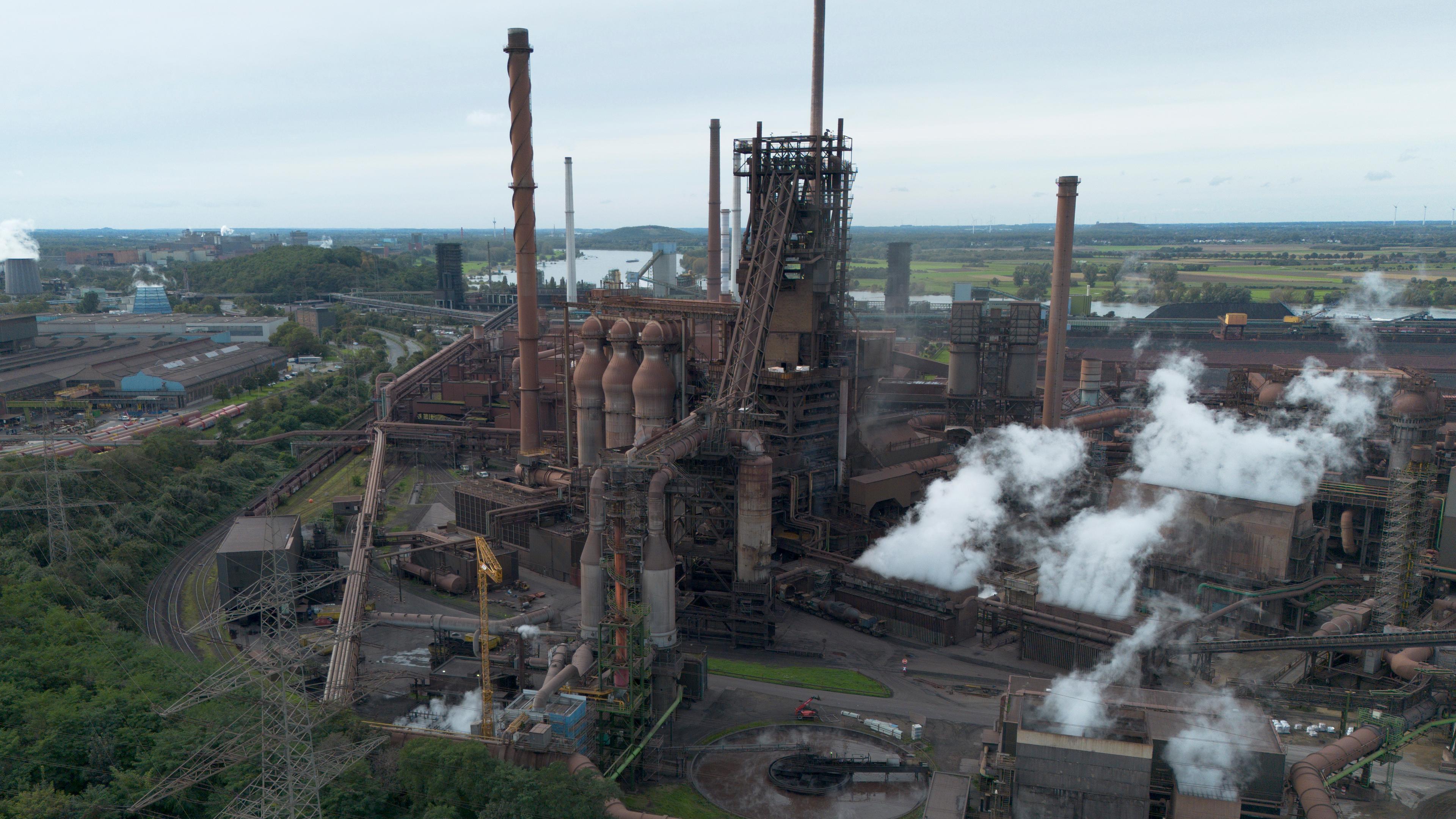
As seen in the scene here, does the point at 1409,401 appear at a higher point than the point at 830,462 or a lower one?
higher

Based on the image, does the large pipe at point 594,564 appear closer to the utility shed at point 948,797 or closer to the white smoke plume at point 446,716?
the white smoke plume at point 446,716

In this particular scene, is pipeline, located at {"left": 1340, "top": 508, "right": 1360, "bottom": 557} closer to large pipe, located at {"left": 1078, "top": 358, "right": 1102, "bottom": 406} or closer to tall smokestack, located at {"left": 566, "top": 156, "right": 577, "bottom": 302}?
large pipe, located at {"left": 1078, "top": 358, "right": 1102, "bottom": 406}

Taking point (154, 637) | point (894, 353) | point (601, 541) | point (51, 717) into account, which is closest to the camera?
point (51, 717)

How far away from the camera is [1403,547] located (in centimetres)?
4294

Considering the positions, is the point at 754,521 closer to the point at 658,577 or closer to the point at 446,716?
the point at 658,577

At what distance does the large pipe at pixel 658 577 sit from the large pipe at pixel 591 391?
60.2 ft

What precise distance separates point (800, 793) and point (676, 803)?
13.3 feet

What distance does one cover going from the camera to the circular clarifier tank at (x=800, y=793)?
31.6 meters

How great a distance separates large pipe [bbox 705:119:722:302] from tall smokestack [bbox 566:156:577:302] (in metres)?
10.5

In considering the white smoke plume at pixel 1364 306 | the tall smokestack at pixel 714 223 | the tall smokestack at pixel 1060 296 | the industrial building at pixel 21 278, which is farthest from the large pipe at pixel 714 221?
the industrial building at pixel 21 278

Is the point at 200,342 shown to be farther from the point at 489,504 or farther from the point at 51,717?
the point at 51,717

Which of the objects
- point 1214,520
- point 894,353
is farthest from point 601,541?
point 894,353

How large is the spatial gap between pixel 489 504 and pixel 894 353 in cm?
3837

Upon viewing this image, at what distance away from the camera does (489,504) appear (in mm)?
57219
